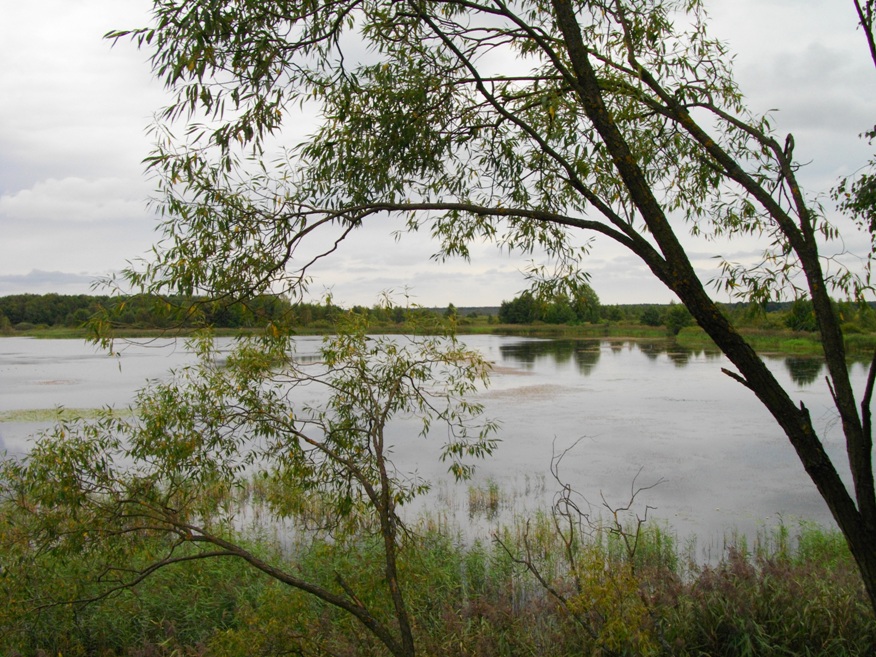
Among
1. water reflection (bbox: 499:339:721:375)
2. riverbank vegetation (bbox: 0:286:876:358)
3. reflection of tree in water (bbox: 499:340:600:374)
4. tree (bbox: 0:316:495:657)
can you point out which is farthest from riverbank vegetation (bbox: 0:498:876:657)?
reflection of tree in water (bbox: 499:340:600:374)

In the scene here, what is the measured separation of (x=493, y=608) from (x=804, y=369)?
17.9 meters

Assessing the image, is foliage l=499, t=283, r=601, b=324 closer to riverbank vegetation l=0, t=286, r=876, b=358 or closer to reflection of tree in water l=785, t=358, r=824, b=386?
riverbank vegetation l=0, t=286, r=876, b=358

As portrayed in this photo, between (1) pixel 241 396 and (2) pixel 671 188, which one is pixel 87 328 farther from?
(2) pixel 671 188

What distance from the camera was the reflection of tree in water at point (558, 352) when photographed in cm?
2342

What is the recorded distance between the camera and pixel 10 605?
3.71m

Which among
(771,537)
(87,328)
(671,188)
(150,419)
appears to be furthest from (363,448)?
(771,537)

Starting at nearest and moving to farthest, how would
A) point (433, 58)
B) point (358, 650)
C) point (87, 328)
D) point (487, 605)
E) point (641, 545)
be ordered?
point (87, 328)
point (433, 58)
point (358, 650)
point (487, 605)
point (641, 545)

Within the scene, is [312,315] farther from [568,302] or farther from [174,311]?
[568,302]

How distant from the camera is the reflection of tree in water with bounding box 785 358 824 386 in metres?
16.6

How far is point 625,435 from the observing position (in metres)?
11.2

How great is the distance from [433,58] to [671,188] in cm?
160

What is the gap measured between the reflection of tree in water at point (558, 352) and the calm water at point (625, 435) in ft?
5.84

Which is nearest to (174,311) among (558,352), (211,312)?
(211,312)

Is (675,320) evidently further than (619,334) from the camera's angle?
No
